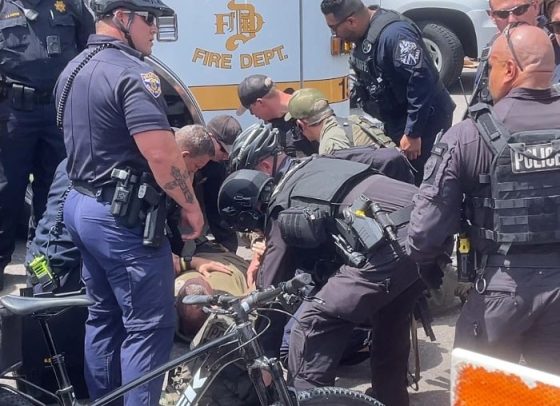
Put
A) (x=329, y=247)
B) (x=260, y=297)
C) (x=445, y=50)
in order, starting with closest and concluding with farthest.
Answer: (x=260, y=297), (x=329, y=247), (x=445, y=50)

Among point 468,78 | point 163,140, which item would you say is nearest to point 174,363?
point 163,140

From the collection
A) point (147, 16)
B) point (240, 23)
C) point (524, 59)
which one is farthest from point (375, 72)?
A: point (524, 59)

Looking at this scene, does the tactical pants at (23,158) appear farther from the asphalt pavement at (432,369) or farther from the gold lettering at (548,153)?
the gold lettering at (548,153)

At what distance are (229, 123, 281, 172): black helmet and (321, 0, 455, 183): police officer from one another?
1.29 m

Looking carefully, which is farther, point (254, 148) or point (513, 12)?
point (513, 12)

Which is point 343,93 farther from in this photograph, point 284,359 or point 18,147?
point 284,359

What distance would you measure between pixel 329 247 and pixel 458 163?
0.84 metres

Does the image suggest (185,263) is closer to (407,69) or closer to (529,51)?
(407,69)

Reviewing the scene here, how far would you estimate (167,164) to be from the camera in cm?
325

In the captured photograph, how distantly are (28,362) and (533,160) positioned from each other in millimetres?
2291

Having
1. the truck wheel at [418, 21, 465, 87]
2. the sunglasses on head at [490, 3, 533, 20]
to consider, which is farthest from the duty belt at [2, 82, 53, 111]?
the truck wheel at [418, 21, 465, 87]

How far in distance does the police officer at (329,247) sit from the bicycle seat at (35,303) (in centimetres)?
81

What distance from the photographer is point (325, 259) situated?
364 centimetres

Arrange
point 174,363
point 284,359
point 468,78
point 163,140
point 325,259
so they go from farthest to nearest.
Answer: point 468,78 → point 284,359 → point 325,259 → point 163,140 → point 174,363
